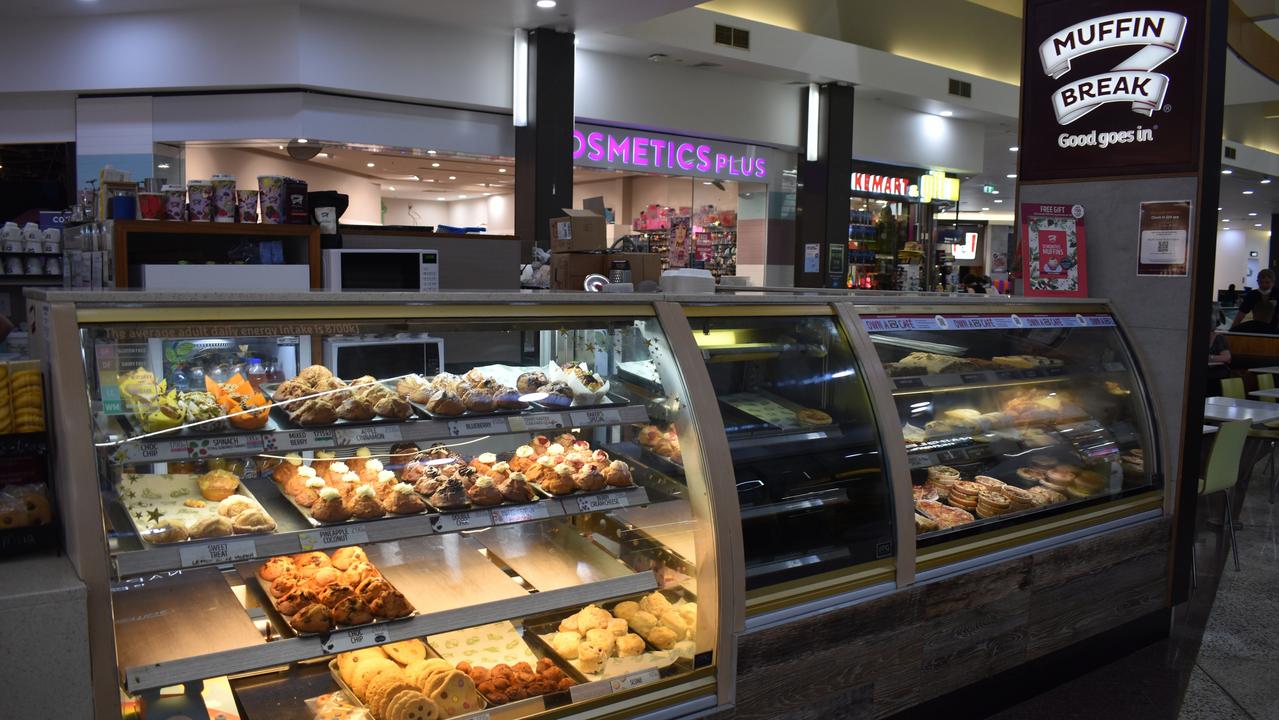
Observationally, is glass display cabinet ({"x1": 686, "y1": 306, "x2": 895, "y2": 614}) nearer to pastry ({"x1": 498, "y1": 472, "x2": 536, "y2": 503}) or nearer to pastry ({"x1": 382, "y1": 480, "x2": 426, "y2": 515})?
pastry ({"x1": 498, "y1": 472, "x2": 536, "y2": 503})

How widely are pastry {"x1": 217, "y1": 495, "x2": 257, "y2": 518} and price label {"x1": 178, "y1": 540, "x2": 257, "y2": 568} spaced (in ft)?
0.44

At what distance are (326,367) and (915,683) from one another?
212 cm

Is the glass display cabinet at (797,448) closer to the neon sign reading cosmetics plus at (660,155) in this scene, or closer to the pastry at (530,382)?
the pastry at (530,382)

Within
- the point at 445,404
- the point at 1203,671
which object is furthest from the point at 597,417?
the point at 1203,671

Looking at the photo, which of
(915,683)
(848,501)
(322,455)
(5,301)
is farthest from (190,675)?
(5,301)

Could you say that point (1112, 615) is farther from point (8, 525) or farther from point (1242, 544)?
point (8, 525)

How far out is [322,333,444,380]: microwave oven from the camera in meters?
2.35

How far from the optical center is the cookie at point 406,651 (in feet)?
7.68

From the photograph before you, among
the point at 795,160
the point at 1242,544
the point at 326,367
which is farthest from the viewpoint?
the point at 795,160

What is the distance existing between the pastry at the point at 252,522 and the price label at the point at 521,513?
536 millimetres

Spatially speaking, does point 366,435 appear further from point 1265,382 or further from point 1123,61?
point 1265,382

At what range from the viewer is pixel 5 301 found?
6.28m

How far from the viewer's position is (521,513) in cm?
231

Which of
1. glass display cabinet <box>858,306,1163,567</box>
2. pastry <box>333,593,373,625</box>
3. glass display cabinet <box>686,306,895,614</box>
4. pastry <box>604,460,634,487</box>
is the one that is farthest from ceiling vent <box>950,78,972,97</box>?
pastry <box>333,593,373,625</box>
